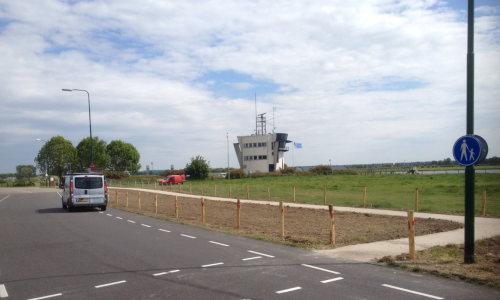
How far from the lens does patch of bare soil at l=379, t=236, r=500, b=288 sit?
24.9 ft

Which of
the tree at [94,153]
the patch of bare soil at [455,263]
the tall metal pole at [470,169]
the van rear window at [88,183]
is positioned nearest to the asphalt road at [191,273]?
the patch of bare soil at [455,263]

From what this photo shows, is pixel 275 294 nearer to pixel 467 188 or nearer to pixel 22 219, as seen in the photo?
pixel 467 188

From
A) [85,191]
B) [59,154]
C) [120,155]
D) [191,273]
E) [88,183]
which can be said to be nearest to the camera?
[191,273]

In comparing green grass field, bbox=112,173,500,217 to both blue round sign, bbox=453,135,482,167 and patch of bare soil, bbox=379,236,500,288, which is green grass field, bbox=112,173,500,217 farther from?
blue round sign, bbox=453,135,482,167

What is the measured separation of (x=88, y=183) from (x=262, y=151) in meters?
63.7

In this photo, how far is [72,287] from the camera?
7340mm

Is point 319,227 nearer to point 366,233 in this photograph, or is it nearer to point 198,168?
point 366,233

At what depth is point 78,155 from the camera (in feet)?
345

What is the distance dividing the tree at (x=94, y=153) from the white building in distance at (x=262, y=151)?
33.9 meters

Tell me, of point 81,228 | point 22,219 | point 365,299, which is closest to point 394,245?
point 365,299

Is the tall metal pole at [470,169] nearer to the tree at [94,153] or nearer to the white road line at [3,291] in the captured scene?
the white road line at [3,291]

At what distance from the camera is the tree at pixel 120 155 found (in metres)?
113

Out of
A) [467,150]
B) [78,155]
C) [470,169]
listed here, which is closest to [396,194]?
[470,169]

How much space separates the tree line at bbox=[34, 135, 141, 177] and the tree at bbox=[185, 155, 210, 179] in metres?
31.8
